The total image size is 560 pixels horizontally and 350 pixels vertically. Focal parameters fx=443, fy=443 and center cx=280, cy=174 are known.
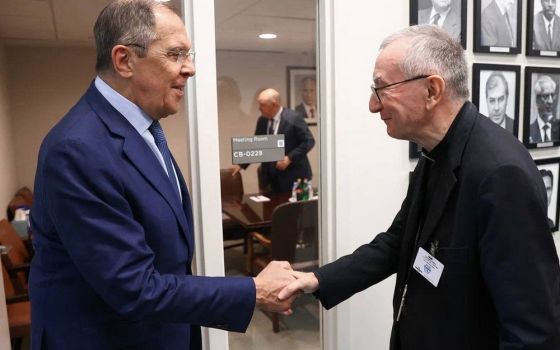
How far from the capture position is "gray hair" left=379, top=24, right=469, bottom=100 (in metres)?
1.17

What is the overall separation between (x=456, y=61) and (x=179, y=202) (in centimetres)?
84

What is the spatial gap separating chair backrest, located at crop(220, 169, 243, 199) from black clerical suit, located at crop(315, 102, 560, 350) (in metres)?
0.76

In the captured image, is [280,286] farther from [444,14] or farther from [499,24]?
[499,24]

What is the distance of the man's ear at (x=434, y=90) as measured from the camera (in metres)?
1.15

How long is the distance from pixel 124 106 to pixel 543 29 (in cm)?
218

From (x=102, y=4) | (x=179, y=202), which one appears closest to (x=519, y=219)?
(x=179, y=202)

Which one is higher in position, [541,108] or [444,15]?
[444,15]

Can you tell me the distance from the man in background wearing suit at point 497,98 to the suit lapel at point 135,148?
1692 mm

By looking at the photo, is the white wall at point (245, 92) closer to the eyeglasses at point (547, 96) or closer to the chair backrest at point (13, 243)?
the eyeglasses at point (547, 96)

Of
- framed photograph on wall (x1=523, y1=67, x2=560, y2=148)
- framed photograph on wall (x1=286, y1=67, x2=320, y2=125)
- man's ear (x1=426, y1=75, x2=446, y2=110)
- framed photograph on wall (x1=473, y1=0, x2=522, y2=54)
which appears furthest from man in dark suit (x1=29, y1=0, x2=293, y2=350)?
framed photograph on wall (x1=523, y1=67, x2=560, y2=148)

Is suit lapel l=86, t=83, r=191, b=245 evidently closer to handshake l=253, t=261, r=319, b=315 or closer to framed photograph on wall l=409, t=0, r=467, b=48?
handshake l=253, t=261, r=319, b=315

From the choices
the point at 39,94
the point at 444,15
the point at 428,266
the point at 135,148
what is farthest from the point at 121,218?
the point at 39,94

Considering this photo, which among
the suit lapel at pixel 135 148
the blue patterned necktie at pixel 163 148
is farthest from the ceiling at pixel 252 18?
the suit lapel at pixel 135 148

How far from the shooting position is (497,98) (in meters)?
2.20
